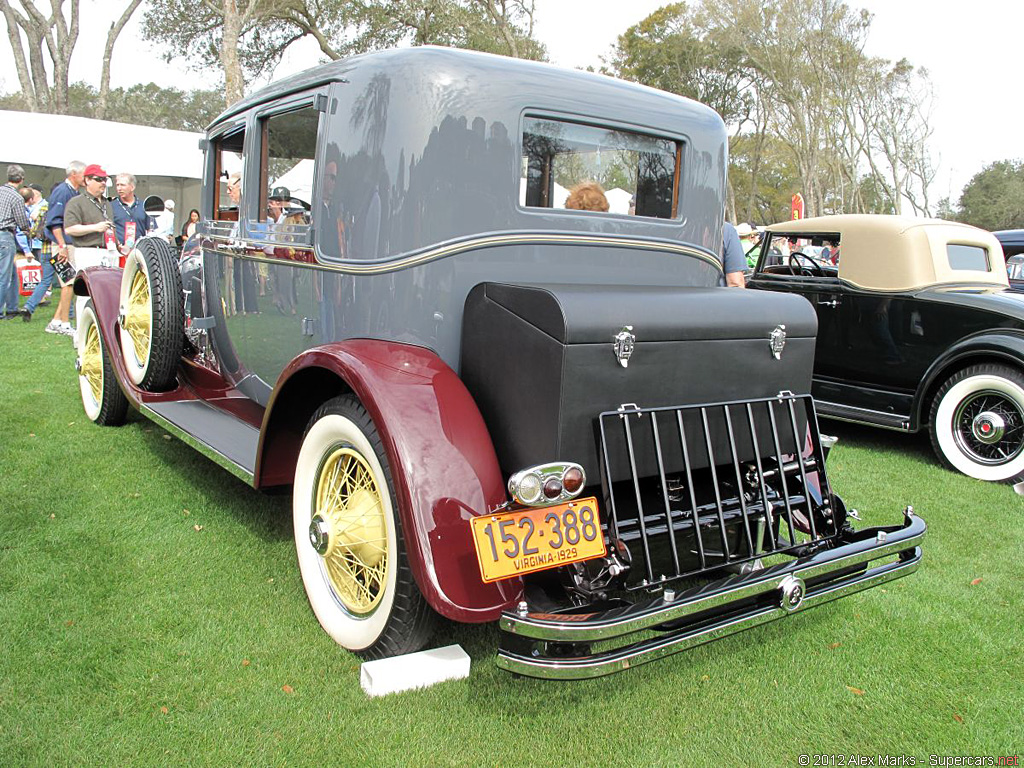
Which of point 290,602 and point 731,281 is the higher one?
point 731,281

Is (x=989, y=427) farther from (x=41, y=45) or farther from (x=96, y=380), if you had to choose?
(x=41, y=45)

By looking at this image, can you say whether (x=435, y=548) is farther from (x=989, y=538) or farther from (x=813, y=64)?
(x=813, y=64)

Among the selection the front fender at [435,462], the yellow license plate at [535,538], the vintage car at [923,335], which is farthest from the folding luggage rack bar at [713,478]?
the vintage car at [923,335]

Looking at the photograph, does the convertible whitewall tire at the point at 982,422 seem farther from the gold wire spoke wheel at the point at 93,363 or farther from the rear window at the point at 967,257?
the gold wire spoke wheel at the point at 93,363

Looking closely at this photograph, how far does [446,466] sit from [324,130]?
154 centimetres

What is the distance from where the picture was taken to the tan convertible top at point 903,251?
5.74 meters

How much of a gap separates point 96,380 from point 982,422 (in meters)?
6.08

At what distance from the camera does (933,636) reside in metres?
3.01

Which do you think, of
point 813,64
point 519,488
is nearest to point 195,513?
point 519,488

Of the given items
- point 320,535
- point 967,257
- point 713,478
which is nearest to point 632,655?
point 713,478

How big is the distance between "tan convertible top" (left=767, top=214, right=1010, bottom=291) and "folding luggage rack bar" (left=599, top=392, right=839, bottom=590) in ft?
11.0

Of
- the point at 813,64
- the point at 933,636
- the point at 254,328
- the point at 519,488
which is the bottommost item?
the point at 933,636

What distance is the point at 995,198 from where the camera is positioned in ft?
136

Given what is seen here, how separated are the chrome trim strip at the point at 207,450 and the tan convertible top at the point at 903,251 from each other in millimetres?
4861
